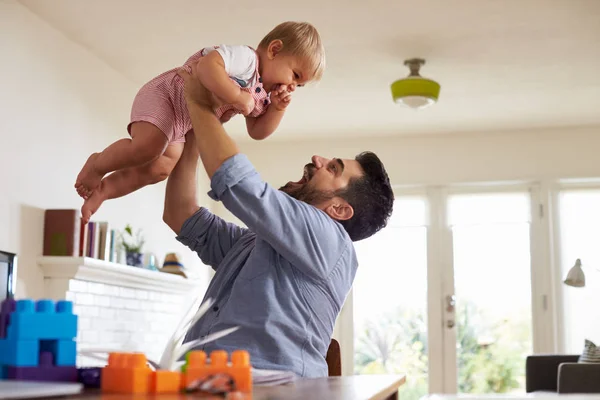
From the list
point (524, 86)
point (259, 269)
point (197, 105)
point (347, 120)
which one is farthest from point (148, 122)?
point (347, 120)

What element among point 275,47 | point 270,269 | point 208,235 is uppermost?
point 275,47

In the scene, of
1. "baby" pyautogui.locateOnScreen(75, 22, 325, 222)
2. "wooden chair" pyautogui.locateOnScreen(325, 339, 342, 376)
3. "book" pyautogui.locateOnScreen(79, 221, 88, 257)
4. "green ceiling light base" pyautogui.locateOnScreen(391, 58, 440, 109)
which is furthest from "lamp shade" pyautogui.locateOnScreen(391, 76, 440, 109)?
"wooden chair" pyautogui.locateOnScreen(325, 339, 342, 376)

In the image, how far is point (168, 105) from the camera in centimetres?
183

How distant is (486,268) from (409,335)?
87 centimetres

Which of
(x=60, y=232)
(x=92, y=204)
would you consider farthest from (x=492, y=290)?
(x=92, y=204)

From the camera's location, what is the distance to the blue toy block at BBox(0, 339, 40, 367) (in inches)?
33.9

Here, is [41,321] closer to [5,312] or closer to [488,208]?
[5,312]

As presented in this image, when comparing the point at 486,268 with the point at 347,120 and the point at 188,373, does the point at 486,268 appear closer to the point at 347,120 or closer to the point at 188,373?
the point at 347,120

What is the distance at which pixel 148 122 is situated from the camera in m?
1.81

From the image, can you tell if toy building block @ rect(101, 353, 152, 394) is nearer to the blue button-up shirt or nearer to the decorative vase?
the blue button-up shirt

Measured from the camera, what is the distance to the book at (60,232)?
4.17 m

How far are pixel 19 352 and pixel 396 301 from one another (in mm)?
5950

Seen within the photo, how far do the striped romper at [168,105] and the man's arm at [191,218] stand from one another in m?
0.08

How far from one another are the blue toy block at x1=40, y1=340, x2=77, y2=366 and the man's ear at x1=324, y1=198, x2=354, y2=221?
1073 mm
